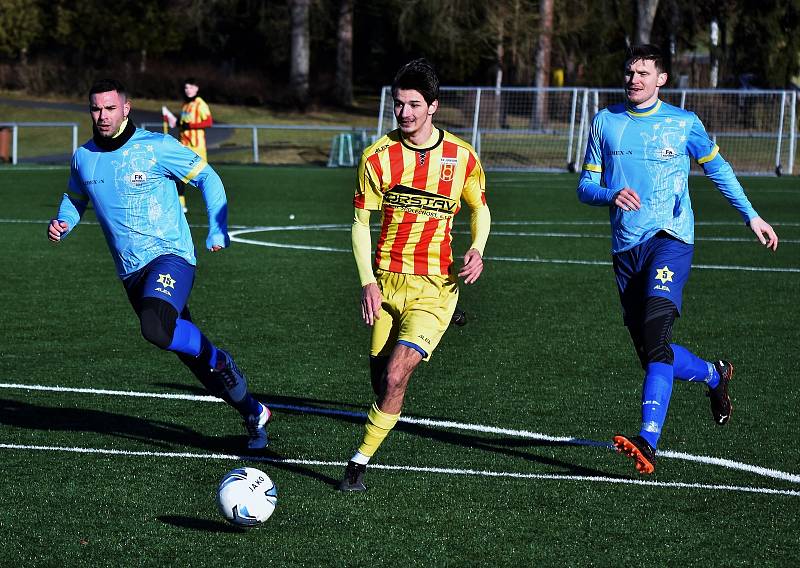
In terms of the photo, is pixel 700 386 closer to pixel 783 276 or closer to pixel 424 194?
pixel 424 194

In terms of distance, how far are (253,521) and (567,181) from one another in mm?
26847

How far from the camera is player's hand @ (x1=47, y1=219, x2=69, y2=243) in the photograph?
715 centimetres

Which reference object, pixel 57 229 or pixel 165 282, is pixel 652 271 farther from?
pixel 57 229

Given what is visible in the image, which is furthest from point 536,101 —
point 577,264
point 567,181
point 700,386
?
point 700,386

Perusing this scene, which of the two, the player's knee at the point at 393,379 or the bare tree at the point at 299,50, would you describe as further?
the bare tree at the point at 299,50

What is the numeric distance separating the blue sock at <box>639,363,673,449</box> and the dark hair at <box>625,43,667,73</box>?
158 cm

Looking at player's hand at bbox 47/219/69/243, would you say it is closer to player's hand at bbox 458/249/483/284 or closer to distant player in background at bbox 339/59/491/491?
distant player in background at bbox 339/59/491/491

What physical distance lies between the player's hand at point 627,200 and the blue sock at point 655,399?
0.80 meters

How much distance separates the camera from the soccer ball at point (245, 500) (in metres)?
5.63

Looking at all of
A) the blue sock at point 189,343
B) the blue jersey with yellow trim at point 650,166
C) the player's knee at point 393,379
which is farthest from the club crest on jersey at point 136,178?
the blue jersey with yellow trim at point 650,166

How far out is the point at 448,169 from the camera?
6.47m

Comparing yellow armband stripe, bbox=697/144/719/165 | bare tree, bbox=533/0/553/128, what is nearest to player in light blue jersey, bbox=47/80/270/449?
yellow armband stripe, bbox=697/144/719/165

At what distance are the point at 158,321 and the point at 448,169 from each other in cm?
166

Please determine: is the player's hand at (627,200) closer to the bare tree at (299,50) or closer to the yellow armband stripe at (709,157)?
the yellow armband stripe at (709,157)
